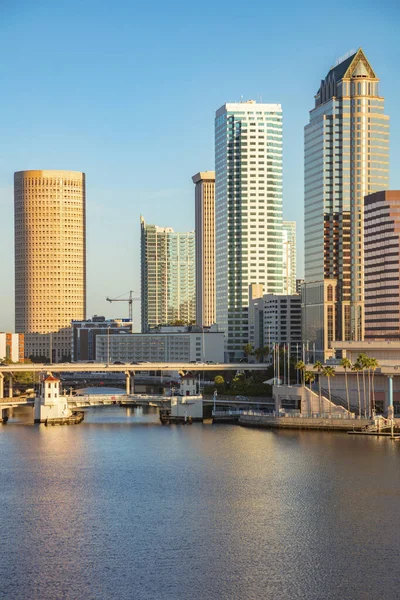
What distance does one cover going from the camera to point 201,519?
7312 cm

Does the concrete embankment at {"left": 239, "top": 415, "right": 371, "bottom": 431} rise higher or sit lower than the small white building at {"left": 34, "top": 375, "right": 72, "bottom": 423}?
lower

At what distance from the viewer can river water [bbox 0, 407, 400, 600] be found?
192 ft

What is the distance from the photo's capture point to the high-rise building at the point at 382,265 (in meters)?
182

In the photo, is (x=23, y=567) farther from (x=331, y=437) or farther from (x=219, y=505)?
(x=331, y=437)

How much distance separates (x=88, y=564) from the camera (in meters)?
61.7

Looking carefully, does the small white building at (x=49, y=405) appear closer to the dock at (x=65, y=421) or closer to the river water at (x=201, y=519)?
the dock at (x=65, y=421)

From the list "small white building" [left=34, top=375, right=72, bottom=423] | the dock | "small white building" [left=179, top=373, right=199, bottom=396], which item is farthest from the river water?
"small white building" [left=179, top=373, right=199, bottom=396]

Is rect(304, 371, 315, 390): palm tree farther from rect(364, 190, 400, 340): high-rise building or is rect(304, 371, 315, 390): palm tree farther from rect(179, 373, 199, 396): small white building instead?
rect(364, 190, 400, 340): high-rise building

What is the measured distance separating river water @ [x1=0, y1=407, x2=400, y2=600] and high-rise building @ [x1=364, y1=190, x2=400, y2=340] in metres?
75.1

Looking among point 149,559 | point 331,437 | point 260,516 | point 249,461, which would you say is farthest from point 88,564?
point 331,437

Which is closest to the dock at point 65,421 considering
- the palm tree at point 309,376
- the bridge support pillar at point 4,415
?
the bridge support pillar at point 4,415

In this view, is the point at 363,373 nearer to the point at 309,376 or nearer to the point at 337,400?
the point at 337,400

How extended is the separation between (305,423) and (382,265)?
6786 cm

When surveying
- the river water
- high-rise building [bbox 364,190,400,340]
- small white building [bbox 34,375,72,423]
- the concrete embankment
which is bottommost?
the river water
